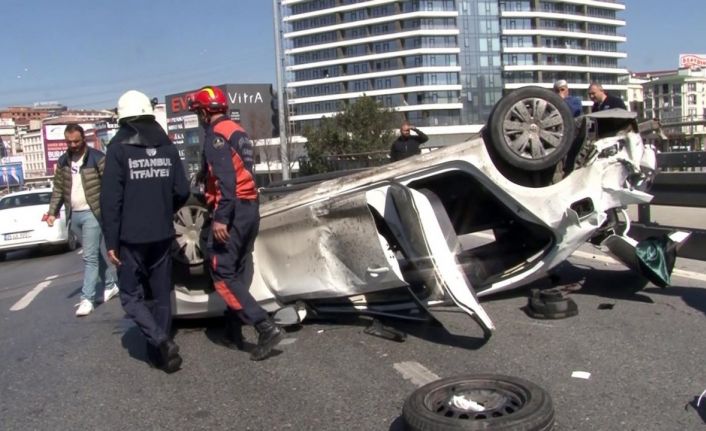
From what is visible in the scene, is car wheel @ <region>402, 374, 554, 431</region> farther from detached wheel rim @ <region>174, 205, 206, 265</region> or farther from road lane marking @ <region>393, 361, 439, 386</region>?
detached wheel rim @ <region>174, 205, 206, 265</region>

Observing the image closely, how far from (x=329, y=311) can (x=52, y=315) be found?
319 centimetres

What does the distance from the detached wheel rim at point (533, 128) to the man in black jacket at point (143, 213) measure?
7.93ft

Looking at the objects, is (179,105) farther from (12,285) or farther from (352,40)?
(12,285)

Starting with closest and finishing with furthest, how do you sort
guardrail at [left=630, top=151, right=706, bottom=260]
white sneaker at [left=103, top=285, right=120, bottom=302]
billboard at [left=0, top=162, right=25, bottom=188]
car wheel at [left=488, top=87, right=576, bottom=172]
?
1. car wheel at [left=488, top=87, right=576, bottom=172]
2. guardrail at [left=630, top=151, right=706, bottom=260]
3. white sneaker at [left=103, top=285, right=120, bottom=302]
4. billboard at [left=0, top=162, right=25, bottom=188]

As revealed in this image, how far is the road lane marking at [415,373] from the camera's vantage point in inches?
165

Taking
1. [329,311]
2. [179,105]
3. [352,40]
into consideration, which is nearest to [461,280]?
[329,311]

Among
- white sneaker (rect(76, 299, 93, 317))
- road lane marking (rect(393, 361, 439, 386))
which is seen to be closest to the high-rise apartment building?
white sneaker (rect(76, 299, 93, 317))

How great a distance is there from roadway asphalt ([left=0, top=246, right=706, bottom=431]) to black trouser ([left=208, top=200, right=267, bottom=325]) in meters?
0.37

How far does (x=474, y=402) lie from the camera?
3.56 metres

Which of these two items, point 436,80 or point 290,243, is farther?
point 436,80

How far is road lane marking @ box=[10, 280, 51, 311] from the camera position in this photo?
7948 millimetres

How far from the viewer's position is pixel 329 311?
5551mm

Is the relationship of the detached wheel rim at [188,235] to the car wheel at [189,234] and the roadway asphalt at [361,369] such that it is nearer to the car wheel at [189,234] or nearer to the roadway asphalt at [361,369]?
the car wheel at [189,234]

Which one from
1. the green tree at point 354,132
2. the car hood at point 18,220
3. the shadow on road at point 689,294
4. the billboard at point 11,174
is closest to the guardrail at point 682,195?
the shadow on road at point 689,294
